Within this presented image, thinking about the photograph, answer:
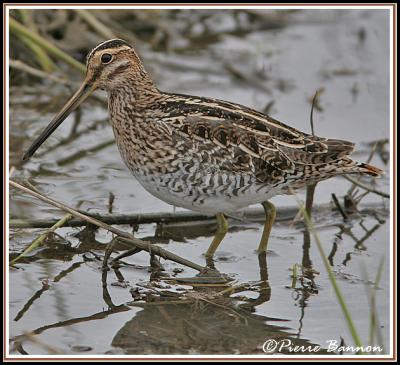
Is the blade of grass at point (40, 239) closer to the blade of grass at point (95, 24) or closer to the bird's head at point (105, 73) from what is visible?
the bird's head at point (105, 73)

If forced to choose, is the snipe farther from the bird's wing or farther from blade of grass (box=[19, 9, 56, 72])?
blade of grass (box=[19, 9, 56, 72])

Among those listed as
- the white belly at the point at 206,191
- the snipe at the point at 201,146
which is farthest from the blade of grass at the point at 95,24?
the white belly at the point at 206,191

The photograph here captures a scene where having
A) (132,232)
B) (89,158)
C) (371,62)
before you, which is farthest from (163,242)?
(371,62)

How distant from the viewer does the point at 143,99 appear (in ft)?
21.2

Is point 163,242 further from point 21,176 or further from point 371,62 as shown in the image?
point 371,62

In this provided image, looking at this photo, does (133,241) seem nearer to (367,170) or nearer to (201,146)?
(201,146)

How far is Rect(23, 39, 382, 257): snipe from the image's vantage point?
6.08 metres

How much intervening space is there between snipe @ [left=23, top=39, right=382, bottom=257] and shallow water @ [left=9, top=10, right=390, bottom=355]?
551 mm

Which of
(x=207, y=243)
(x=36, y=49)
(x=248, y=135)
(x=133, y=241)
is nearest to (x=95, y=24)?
(x=36, y=49)

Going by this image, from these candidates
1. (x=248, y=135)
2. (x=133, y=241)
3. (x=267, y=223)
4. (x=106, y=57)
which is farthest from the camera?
(x=267, y=223)

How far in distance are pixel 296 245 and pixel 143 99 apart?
1.55m

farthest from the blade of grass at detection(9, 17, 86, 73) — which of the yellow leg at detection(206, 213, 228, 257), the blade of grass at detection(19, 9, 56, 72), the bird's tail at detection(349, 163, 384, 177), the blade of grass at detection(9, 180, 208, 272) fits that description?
the bird's tail at detection(349, 163, 384, 177)

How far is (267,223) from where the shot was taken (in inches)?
265

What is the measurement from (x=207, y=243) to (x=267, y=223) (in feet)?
1.50
